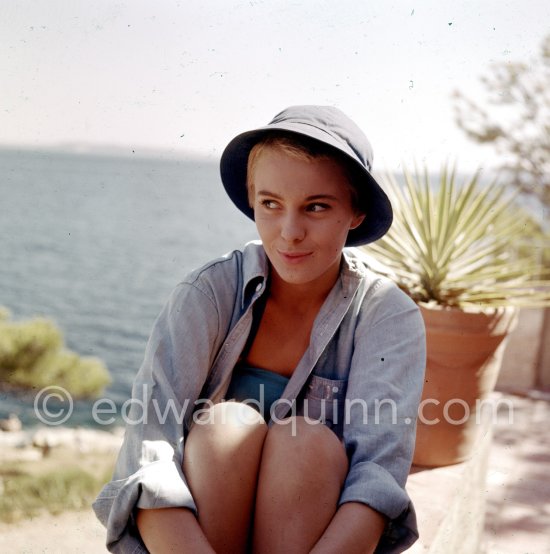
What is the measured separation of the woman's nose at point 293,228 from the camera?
1.60 metres

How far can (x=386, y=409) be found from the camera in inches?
61.4

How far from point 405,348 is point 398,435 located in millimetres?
222

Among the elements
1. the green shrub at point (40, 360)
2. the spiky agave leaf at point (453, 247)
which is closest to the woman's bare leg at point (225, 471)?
the spiky agave leaf at point (453, 247)

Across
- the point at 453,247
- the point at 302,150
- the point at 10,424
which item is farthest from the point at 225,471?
the point at 10,424

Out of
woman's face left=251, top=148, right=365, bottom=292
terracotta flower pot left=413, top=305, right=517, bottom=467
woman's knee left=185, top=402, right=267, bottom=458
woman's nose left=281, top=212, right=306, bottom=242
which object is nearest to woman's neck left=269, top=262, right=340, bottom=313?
woman's face left=251, top=148, right=365, bottom=292

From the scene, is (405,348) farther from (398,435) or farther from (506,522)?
(506,522)

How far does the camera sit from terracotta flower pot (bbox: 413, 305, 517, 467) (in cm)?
262

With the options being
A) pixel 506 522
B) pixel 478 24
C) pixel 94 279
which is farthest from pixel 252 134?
pixel 94 279

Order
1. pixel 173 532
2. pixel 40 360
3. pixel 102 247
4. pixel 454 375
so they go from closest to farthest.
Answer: pixel 173 532
pixel 454 375
pixel 40 360
pixel 102 247

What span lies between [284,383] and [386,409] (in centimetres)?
30

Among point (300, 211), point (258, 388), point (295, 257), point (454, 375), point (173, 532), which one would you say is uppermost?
point (300, 211)

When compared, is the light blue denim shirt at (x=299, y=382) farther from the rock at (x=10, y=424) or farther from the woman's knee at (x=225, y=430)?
the rock at (x=10, y=424)

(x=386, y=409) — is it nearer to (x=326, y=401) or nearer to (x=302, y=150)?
(x=326, y=401)

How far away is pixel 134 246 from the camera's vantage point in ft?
178
